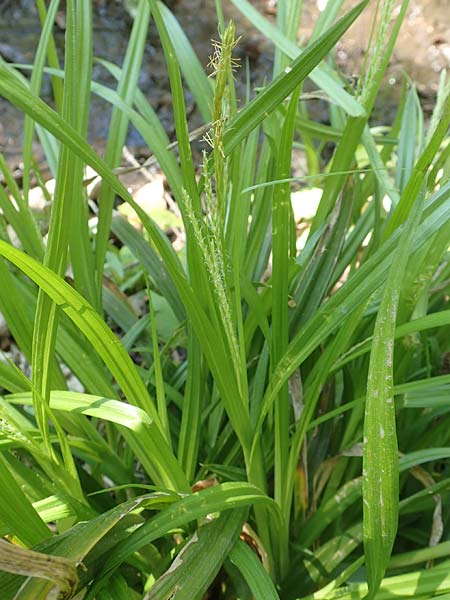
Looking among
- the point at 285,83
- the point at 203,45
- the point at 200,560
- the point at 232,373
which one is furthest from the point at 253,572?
the point at 203,45

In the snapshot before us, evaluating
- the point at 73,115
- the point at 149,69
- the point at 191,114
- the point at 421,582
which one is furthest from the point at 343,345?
the point at 149,69

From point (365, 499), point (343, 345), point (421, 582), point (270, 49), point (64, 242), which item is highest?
point (270, 49)

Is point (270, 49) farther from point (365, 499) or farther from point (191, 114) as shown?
point (365, 499)

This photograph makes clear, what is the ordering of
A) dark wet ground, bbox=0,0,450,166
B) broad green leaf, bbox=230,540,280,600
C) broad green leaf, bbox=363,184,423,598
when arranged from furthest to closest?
dark wet ground, bbox=0,0,450,166 → broad green leaf, bbox=230,540,280,600 → broad green leaf, bbox=363,184,423,598

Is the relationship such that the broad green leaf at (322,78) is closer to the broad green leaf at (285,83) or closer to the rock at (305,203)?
the broad green leaf at (285,83)

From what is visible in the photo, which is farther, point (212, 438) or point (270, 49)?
point (270, 49)

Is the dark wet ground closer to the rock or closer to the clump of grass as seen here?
the rock

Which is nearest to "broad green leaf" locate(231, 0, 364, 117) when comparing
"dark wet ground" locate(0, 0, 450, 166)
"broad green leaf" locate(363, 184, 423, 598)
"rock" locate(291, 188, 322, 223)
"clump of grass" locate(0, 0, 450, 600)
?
"clump of grass" locate(0, 0, 450, 600)
